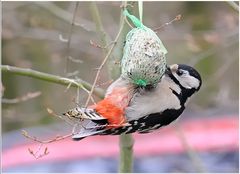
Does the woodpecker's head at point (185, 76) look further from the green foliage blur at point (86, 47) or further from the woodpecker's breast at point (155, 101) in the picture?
the green foliage blur at point (86, 47)

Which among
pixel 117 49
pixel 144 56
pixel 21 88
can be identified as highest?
pixel 21 88

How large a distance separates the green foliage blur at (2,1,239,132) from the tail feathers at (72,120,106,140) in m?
0.21

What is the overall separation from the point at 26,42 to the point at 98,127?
135 inches

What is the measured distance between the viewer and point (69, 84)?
2184 millimetres

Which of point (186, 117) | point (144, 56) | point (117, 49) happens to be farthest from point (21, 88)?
point (144, 56)

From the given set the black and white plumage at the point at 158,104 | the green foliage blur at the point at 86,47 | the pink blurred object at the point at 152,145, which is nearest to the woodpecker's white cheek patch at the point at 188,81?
the black and white plumage at the point at 158,104

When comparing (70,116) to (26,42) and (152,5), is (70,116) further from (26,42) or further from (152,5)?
(152,5)

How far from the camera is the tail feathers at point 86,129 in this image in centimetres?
184

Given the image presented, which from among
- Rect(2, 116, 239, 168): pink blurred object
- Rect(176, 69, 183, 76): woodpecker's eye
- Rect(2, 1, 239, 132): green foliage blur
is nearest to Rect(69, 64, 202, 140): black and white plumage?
Rect(176, 69, 183, 76): woodpecker's eye

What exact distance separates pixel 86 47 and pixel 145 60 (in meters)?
2.71

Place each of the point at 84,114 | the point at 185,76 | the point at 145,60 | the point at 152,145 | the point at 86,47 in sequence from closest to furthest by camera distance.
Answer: the point at 84,114 → the point at 145,60 → the point at 185,76 → the point at 152,145 → the point at 86,47

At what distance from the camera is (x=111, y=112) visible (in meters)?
1.94

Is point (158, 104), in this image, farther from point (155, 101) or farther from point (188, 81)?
point (188, 81)

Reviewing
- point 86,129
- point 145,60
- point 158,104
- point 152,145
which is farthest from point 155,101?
point 152,145
